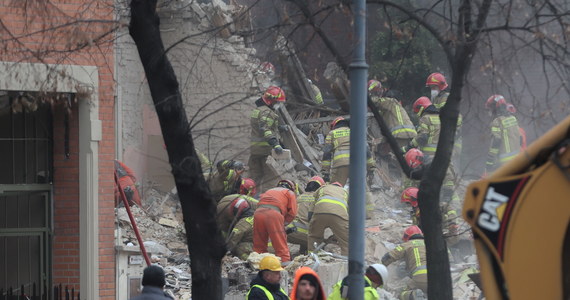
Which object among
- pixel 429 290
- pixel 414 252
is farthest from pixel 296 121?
pixel 429 290

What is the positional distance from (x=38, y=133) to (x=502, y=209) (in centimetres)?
789

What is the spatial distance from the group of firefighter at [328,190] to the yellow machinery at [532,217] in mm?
5811

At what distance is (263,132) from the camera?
18.1 meters

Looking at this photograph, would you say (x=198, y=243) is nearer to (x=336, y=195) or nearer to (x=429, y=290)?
(x=429, y=290)

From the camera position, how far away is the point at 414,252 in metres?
12.5

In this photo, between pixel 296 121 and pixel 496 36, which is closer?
pixel 496 36

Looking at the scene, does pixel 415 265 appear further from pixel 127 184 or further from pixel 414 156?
pixel 127 184

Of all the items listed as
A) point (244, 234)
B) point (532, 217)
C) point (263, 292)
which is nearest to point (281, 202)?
point (244, 234)

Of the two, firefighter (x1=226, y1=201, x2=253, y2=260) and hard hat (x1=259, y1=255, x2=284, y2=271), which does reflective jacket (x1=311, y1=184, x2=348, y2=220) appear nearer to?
firefighter (x1=226, y1=201, x2=253, y2=260)

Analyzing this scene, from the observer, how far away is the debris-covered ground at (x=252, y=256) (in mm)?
12867

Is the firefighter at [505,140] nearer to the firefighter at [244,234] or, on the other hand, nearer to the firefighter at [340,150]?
the firefighter at [340,150]

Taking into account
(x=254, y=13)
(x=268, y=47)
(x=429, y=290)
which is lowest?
(x=429, y=290)

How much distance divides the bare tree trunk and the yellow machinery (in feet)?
10.9

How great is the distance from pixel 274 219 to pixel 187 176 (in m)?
6.33
